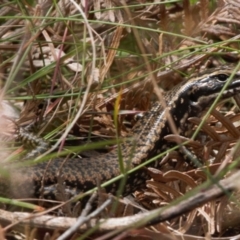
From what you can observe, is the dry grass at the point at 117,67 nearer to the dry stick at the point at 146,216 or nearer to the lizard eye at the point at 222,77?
the lizard eye at the point at 222,77

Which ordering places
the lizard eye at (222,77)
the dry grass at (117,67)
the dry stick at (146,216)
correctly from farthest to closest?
the lizard eye at (222,77) → the dry grass at (117,67) → the dry stick at (146,216)

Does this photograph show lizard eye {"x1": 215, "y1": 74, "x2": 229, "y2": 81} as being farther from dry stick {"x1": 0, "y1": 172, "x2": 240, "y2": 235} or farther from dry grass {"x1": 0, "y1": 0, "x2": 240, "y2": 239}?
dry stick {"x1": 0, "y1": 172, "x2": 240, "y2": 235}

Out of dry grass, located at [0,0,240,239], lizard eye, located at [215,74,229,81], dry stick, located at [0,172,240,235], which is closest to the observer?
dry stick, located at [0,172,240,235]

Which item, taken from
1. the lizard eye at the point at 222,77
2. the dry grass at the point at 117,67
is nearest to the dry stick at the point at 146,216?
the dry grass at the point at 117,67

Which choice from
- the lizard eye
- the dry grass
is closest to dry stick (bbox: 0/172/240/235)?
the dry grass

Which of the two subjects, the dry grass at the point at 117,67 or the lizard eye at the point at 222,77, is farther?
the lizard eye at the point at 222,77

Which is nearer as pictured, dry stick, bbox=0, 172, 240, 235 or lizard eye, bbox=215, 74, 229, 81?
dry stick, bbox=0, 172, 240, 235

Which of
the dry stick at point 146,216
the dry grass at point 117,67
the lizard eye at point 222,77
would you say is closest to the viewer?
the dry stick at point 146,216

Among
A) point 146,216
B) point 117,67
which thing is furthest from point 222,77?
point 146,216

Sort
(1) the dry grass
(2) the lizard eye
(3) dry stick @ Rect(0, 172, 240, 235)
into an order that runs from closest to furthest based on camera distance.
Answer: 1. (3) dry stick @ Rect(0, 172, 240, 235)
2. (1) the dry grass
3. (2) the lizard eye
